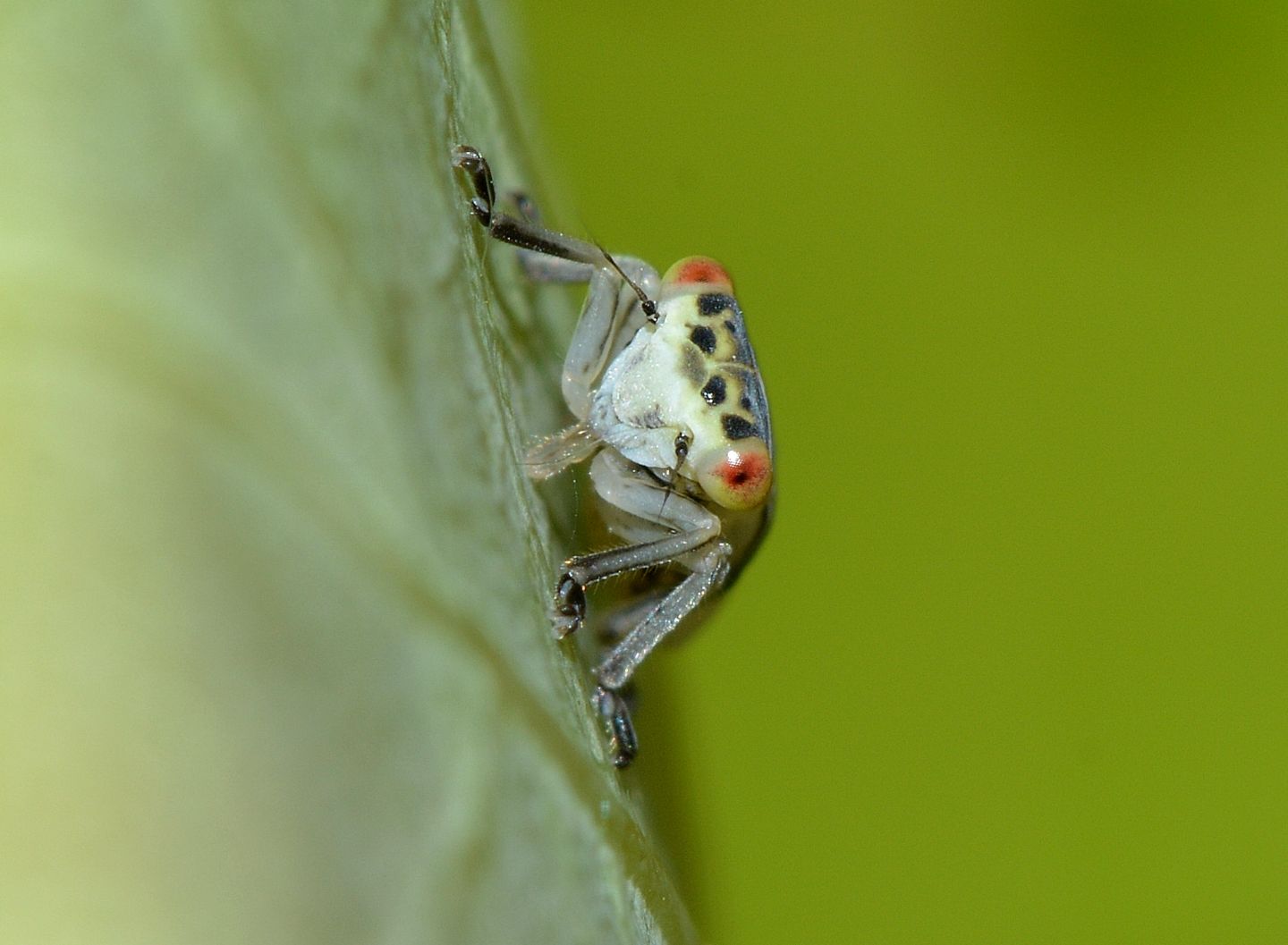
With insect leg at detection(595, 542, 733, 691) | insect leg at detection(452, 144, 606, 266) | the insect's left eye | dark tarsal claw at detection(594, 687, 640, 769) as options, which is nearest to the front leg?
insect leg at detection(452, 144, 606, 266)

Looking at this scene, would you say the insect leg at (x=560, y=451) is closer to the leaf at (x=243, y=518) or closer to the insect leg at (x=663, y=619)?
the insect leg at (x=663, y=619)

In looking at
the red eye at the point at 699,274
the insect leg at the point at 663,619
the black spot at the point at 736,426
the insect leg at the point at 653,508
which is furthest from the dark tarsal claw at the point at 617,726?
the red eye at the point at 699,274

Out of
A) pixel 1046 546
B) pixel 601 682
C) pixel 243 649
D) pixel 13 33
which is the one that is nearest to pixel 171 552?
pixel 243 649

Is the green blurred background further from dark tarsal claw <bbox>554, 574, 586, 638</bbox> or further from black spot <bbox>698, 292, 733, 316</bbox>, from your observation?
dark tarsal claw <bbox>554, 574, 586, 638</bbox>

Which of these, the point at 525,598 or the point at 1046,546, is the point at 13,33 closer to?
the point at 525,598

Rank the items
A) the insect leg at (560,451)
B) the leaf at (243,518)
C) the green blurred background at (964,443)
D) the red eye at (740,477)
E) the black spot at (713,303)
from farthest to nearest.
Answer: the green blurred background at (964,443), the black spot at (713,303), the red eye at (740,477), the insect leg at (560,451), the leaf at (243,518)
